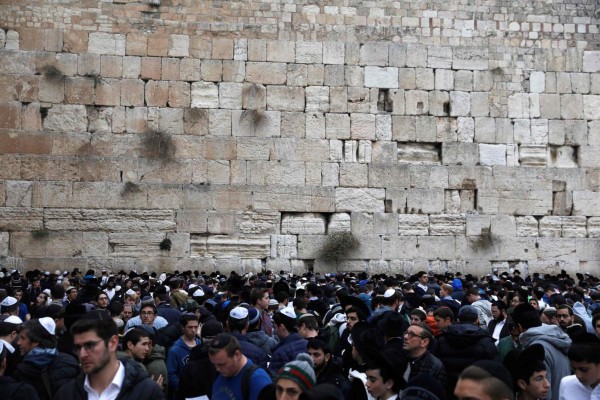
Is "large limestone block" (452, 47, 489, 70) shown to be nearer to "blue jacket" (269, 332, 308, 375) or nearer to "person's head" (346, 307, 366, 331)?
"person's head" (346, 307, 366, 331)

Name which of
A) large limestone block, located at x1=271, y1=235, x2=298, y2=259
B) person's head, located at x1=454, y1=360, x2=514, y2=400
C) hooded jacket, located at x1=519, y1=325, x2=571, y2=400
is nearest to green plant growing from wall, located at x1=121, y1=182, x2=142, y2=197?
large limestone block, located at x1=271, y1=235, x2=298, y2=259

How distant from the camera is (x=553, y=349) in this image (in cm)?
599

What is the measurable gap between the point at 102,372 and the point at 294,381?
101cm

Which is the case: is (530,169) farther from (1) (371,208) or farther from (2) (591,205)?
(1) (371,208)

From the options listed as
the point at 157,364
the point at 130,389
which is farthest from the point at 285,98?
the point at 130,389

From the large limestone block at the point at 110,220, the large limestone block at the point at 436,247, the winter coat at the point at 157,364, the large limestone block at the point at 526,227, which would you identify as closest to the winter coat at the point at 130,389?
the winter coat at the point at 157,364

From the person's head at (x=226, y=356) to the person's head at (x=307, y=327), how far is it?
1.54 metres

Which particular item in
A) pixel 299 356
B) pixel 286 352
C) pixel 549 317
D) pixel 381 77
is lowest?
pixel 286 352

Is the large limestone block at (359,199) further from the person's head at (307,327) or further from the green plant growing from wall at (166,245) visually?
the person's head at (307,327)

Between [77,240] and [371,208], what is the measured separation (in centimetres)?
622

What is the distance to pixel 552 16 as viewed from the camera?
19.5 m

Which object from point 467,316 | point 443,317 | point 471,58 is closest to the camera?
point 467,316

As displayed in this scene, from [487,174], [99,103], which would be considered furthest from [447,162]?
[99,103]

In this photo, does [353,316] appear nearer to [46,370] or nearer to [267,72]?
[46,370]
